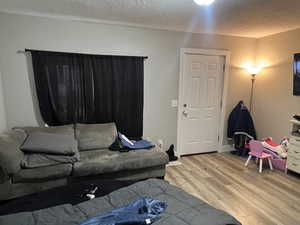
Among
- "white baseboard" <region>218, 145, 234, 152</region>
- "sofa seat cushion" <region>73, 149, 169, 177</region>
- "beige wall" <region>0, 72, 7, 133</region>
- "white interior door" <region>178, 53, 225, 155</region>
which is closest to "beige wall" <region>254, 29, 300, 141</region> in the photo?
"white baseboard" <region>218, 145, 234, 152</region>

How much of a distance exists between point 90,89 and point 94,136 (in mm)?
795

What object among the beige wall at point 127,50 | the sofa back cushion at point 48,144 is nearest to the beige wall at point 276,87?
the beige wall at point 127,50

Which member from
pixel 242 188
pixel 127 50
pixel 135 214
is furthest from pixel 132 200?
pixel 127 50

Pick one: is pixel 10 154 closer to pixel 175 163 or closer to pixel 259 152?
pixel 175 163

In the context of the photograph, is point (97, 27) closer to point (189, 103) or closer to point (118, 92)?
point (118, 92)

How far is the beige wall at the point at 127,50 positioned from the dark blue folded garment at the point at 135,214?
2434 millimetres

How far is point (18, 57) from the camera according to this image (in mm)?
3010

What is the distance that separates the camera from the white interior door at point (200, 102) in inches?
157

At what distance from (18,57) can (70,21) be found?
94 cm

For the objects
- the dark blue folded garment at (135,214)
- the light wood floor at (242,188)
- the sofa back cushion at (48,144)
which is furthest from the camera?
the sofa back cushion at (48,144)

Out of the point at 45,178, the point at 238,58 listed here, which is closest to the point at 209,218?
the point at 45,178

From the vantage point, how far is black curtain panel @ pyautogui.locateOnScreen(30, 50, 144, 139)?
3.13 m

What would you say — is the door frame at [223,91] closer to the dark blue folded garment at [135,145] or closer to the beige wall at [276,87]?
the beige wall at [276,87]

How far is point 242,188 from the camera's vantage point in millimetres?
2965
